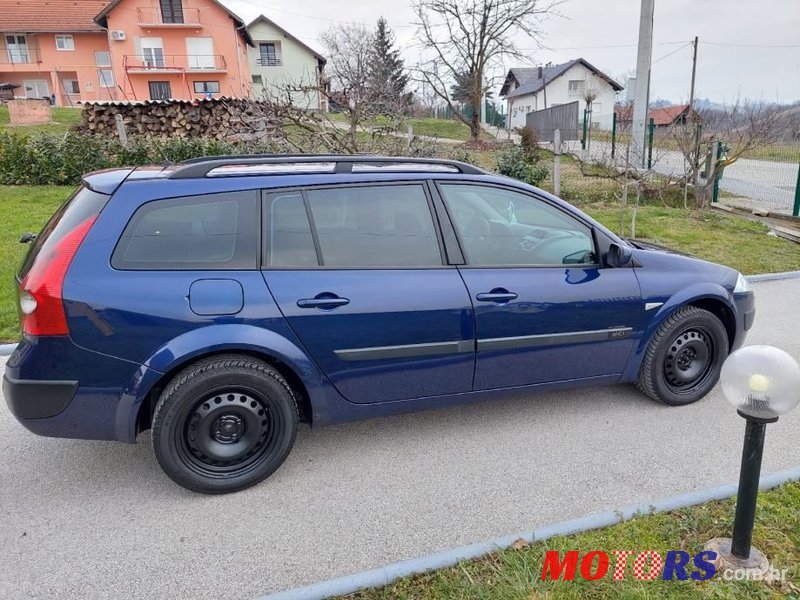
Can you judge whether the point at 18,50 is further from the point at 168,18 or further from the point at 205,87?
the point at 205,87

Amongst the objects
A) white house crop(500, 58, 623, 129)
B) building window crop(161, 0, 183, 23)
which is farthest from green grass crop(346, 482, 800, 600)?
white house crop(500, 58, 623, 129)

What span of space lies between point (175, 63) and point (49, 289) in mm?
42627

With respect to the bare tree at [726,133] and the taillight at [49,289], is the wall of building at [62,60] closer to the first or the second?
the bare tree at [726,133]

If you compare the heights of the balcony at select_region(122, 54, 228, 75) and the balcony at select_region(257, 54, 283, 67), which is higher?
the balcony at select_region(257, 54, 283, 67)

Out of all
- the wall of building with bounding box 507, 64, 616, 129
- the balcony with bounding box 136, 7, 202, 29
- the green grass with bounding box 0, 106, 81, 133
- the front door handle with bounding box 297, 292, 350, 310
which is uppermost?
the balcony with bounding box 136, 7, 202, 29

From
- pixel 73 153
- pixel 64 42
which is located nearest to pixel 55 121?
pixel 73 153

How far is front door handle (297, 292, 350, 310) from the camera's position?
9.21 feet

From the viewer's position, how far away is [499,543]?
245 cm

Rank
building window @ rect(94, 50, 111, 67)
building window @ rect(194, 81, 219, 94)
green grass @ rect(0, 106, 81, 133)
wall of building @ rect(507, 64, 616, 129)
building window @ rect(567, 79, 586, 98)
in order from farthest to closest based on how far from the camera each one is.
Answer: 1. building window @ rect(567, 79, 586, 98)
2. wall of building @ rect(507, 64, 616, 129)
3. building window @ rect(94, 50, 111, 67)
4. building window @ rect(194, 81, 219, 94)
5. green grass @ rect(0, 106, 81, 133)

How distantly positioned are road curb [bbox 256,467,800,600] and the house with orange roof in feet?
123

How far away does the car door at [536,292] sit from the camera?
3162mm

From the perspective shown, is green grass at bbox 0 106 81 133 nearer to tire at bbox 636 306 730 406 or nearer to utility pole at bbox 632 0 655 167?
utility pole at bbox 632 0 655 167

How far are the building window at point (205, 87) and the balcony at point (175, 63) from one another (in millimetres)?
955

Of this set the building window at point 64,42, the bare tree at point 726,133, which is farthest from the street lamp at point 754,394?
the building window at point 64,42
